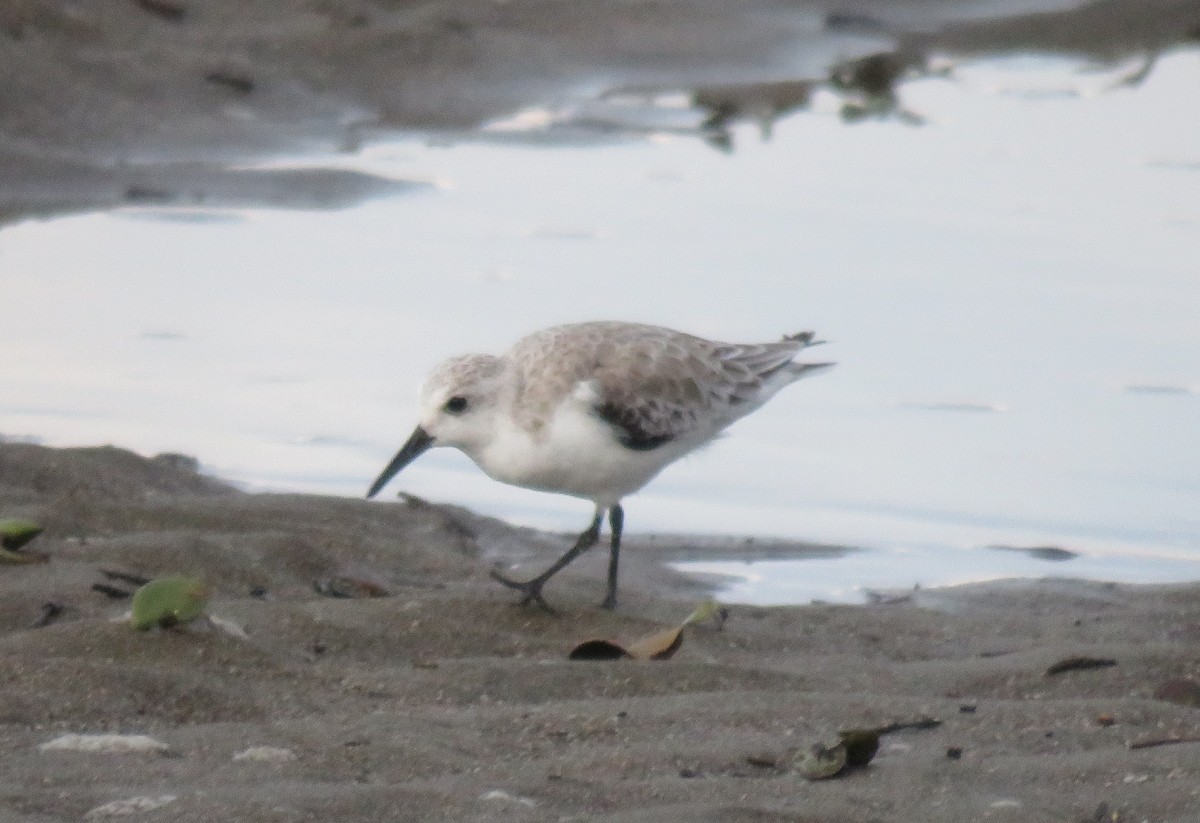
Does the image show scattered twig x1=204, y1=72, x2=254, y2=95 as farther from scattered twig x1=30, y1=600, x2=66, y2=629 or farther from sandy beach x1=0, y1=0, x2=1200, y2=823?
scattered twig x1=30, y1=600, x2=66, y2=629

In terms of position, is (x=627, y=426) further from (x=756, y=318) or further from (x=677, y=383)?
(x=756, y=318)

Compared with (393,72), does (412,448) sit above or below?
below

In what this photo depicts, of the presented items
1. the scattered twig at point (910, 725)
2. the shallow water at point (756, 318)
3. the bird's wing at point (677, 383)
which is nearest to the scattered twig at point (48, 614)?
the bird's wing at point (677, 383)

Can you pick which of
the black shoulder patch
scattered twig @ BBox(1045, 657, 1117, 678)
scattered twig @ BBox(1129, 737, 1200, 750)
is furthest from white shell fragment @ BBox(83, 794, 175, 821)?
the black shoulder patch

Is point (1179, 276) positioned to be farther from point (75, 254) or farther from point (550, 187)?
point (75, 254)

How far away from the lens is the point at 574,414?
5652 mm

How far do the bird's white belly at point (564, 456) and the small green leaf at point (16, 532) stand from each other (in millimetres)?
1218

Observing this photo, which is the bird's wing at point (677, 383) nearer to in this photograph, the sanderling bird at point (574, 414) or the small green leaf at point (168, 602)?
the sanderling bird at point (574, 414)

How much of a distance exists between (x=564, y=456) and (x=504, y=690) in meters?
1.40

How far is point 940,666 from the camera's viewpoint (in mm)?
4871

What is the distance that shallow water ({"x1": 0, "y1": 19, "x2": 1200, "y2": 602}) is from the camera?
6797mm

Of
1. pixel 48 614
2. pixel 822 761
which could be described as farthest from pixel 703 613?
pixel 48 614

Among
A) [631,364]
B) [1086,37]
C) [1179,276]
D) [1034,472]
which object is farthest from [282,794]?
[1086,37]

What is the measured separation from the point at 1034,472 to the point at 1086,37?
9366 mm
